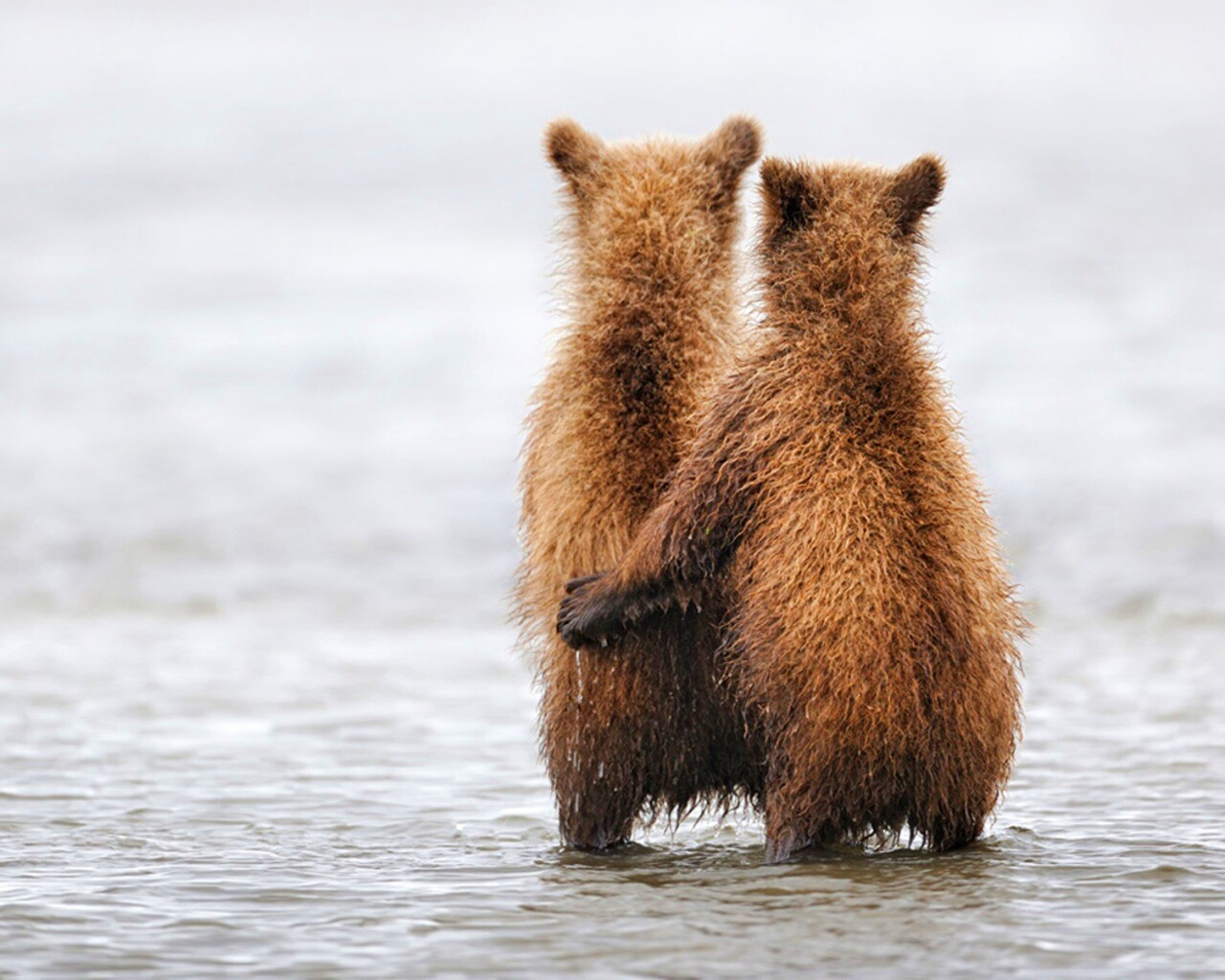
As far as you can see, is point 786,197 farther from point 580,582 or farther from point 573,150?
point 580,582

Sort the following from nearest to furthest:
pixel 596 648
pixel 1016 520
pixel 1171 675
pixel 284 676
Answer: pixel 596 648 < pixel 1171 675 < pixel 284 676 < pixel 1016 520

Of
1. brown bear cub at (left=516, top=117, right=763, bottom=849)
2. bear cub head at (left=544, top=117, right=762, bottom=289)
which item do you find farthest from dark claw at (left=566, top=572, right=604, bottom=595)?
bear cub head at (left=544, top=117, right=762, bottom=289)

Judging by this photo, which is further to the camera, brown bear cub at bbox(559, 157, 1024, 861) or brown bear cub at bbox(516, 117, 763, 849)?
brown bear cub at bbox(516, 117, 763, 849)

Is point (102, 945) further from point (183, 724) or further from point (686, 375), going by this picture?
point (183, 724)

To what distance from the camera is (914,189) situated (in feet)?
19.1

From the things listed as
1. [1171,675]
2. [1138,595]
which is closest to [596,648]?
[1171,675]

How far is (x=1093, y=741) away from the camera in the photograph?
8711 mm

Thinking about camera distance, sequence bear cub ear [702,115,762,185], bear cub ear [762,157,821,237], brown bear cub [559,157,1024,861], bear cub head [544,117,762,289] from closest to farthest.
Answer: brown bear cub [559,157,1024,861]
bear cub ear [762,157,821,237]
bear cub head [544,117,762,289]
bear cub ear [702,115,762,185]

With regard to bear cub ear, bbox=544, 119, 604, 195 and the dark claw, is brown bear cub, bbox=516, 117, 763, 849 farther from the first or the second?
the dark claw

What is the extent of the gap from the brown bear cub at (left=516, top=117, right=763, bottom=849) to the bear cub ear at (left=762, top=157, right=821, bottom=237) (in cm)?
50

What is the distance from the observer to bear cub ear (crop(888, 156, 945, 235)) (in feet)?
19.0

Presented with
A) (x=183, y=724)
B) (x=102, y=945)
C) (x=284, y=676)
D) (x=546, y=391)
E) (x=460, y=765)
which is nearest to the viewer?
(x=102, y=945)

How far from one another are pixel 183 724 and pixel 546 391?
397 cm

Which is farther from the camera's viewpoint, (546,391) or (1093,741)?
(1093,741)
